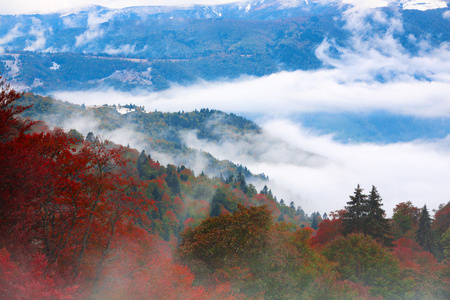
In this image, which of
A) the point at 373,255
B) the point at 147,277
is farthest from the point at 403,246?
the point at 147,277

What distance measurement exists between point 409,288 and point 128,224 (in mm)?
40263

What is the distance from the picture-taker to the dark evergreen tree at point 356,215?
62287mm

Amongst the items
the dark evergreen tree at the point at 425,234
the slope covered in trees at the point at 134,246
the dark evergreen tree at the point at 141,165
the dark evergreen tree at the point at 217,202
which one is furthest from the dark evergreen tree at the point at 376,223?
the dark evergreen tree at the point at 141,165

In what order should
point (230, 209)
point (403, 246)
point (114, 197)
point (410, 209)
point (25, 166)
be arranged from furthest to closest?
point (230, 209), point (410, 209), point (403, 246), point (114, 197), point (25, 166)

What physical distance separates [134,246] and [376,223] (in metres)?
51.0

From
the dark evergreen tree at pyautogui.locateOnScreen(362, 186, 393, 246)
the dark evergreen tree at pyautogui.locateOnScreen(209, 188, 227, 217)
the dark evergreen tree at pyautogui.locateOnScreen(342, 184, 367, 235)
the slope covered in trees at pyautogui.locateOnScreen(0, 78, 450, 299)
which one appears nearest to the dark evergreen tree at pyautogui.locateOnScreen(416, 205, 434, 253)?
the slope covered in trees at pyautogui.locateOnScreen(0, 78, 450, 299)

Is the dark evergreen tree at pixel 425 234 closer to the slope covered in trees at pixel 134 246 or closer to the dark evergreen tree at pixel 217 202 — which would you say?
the slope covered in trees at pixel 134 246

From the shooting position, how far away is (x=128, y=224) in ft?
77.5

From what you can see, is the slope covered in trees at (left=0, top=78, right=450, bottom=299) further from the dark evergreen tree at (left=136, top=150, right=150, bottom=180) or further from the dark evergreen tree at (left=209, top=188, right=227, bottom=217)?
the dark evergreen tree at (left=136, top=150, right=150, bottom=180)

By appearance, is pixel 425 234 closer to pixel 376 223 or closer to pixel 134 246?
pixel 376 223

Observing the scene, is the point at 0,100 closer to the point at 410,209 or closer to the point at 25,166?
the point at 25,166

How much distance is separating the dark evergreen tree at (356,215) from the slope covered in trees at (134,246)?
0.25m

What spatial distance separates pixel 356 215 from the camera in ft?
209

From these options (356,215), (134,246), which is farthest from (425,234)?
(134,246)
